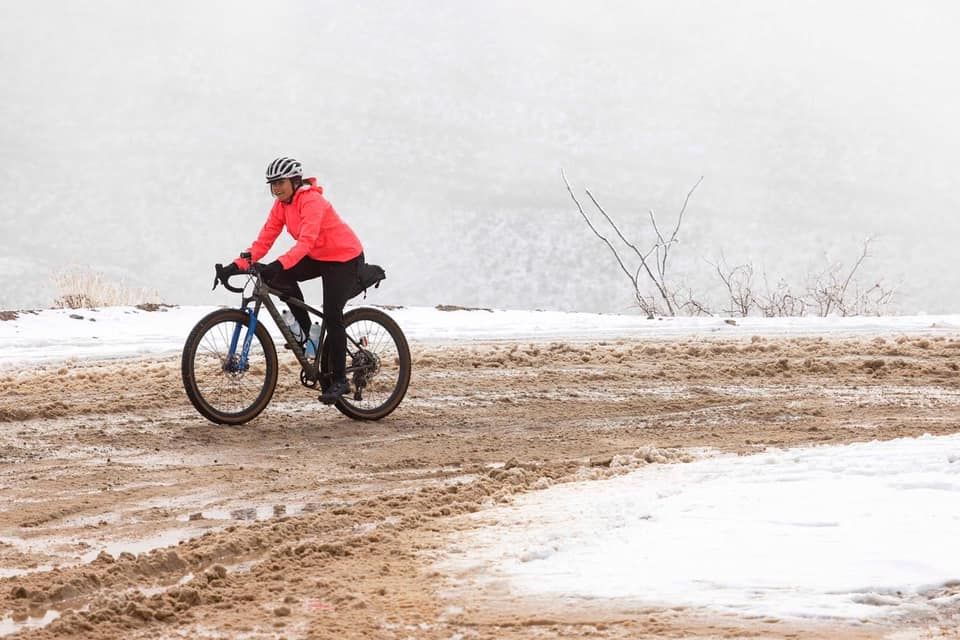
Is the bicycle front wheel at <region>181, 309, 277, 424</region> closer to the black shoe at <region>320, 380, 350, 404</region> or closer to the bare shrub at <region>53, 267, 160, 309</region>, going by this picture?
the black shoe at <region>320, 380, 350, 404</region>

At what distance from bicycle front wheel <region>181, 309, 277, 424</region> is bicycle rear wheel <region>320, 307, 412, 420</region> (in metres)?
0.41

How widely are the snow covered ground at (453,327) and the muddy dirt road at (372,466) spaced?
102cm

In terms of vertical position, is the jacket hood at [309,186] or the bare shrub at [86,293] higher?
the jacket hood at [309,186]

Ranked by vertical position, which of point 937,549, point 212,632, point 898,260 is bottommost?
point 212,632

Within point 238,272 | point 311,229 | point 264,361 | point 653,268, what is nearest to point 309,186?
point 311,229

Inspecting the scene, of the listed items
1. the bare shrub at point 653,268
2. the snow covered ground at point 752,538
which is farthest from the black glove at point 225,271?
the bare shrub at point 653,268

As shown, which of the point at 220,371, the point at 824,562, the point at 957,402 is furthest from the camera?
the point at 957,402

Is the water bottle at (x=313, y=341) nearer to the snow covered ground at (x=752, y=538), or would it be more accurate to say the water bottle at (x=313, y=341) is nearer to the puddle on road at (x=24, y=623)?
the snow covered ground at (x=752, y=538)

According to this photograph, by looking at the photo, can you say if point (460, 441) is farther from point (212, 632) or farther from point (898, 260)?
point (898, 260)

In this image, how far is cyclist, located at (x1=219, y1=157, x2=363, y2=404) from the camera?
8383 mm

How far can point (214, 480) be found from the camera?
22.6ft

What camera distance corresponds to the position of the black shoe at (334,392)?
8734mm

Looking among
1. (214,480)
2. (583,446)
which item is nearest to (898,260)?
(583,446)

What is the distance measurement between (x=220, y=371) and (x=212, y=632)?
4.71 metres
